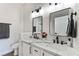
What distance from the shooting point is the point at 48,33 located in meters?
2.45

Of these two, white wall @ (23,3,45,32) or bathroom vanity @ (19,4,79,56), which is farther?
white wall @ (23,3,45,32)

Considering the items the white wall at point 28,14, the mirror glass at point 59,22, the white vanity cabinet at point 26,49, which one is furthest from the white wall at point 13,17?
the mirror glass at point 59,22

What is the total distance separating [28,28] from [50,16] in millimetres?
591

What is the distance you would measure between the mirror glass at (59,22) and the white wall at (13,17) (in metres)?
0.77

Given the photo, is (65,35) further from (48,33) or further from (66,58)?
(66,58)

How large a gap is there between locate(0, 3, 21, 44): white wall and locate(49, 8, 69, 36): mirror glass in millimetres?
771

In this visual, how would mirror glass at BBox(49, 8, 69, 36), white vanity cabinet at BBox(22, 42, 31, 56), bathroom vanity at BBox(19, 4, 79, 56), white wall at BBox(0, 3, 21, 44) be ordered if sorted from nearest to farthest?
bathroom vanity at BBox(19, 4, 79, 56), mirror glass at BBox(49, 8, 69, 36), white vanity cabinet at BBox(22, 42, 31, 56), white wall at BBox(0, 3, 21, 44)

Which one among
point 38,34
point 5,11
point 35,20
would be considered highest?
point 5,11

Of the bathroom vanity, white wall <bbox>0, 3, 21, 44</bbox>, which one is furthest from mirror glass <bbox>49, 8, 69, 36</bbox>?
white wall <bbox>0, 3, 21, 44</bbox>

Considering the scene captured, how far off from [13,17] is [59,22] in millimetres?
1135

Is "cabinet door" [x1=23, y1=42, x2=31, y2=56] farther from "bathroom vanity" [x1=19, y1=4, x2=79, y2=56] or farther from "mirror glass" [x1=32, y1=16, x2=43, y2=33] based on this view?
"mirror glass" [x1=32, y1=16, x2=43, y2=33]

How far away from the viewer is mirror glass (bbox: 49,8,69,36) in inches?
77.8

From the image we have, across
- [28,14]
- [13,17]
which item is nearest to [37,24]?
[28,14]

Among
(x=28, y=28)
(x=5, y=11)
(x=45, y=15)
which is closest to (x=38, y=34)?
(x=28, y=28)
